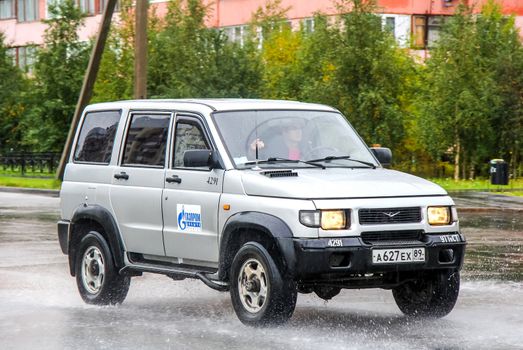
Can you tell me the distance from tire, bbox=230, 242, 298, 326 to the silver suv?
0.01 metres

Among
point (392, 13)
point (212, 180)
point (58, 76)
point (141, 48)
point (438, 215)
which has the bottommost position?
point (58, 76)

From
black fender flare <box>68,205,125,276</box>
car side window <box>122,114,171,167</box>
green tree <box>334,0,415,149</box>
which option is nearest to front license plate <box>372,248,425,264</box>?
car side window <box>122,114,171,167</box>

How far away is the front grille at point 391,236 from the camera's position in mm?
9961

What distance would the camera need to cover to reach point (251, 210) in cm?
1023

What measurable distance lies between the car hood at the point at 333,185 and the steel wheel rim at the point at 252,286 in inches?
22.4

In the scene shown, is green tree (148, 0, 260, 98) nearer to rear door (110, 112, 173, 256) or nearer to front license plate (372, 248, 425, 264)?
rear door (110, 112, 173, 256)

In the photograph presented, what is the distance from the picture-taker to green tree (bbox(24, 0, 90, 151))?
50469 mm

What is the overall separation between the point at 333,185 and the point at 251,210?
2.26ft

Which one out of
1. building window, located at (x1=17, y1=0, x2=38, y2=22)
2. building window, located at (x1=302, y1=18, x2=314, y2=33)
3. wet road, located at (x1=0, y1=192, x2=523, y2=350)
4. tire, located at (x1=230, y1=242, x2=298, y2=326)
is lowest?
wet road, located at (x1=0, y1=192, x2=523, y2=350)

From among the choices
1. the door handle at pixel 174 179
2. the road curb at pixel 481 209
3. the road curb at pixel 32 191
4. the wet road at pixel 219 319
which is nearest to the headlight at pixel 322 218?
the wet road at pixel 219 319

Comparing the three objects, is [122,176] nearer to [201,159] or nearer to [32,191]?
[201,159]

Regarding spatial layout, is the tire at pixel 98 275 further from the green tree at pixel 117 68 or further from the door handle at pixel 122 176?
the green tree at pixel 117 68

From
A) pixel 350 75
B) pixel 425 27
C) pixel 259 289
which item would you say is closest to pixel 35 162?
pixel 350 75

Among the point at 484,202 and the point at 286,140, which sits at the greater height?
the point at 286,140
